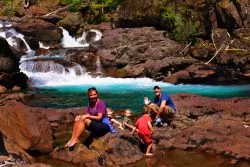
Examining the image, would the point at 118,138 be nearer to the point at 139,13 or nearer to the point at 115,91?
the point at 115,91

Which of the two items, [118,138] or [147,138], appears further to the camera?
[147,138]

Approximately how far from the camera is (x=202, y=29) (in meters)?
36.9

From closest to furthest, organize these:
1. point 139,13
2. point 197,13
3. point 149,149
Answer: point 149,149 < point 197,13 < point 139,13

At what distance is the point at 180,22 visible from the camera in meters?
37.0

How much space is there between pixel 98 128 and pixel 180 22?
2752 cm

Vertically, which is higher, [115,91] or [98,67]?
[98,67]

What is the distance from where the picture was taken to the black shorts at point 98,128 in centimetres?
1080

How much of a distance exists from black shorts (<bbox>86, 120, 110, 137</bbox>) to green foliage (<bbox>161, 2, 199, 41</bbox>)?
2605 centimetres

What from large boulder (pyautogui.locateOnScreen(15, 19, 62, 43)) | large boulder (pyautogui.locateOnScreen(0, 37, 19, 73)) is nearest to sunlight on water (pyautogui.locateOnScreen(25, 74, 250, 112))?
large boulder (pyautogui.locateOnScreen(0, 37, 19, 73))

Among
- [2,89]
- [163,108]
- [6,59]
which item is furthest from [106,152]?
[6,59]

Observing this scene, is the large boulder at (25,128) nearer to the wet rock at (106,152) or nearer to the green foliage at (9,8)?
the wet rock at (106,152)

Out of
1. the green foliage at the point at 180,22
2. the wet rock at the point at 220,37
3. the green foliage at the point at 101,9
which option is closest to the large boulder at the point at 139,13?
the green foliage at the point at 180,22

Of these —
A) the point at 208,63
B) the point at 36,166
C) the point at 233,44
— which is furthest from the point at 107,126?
the point at 233,44

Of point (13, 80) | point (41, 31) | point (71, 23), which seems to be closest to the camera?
point (13, 80)
